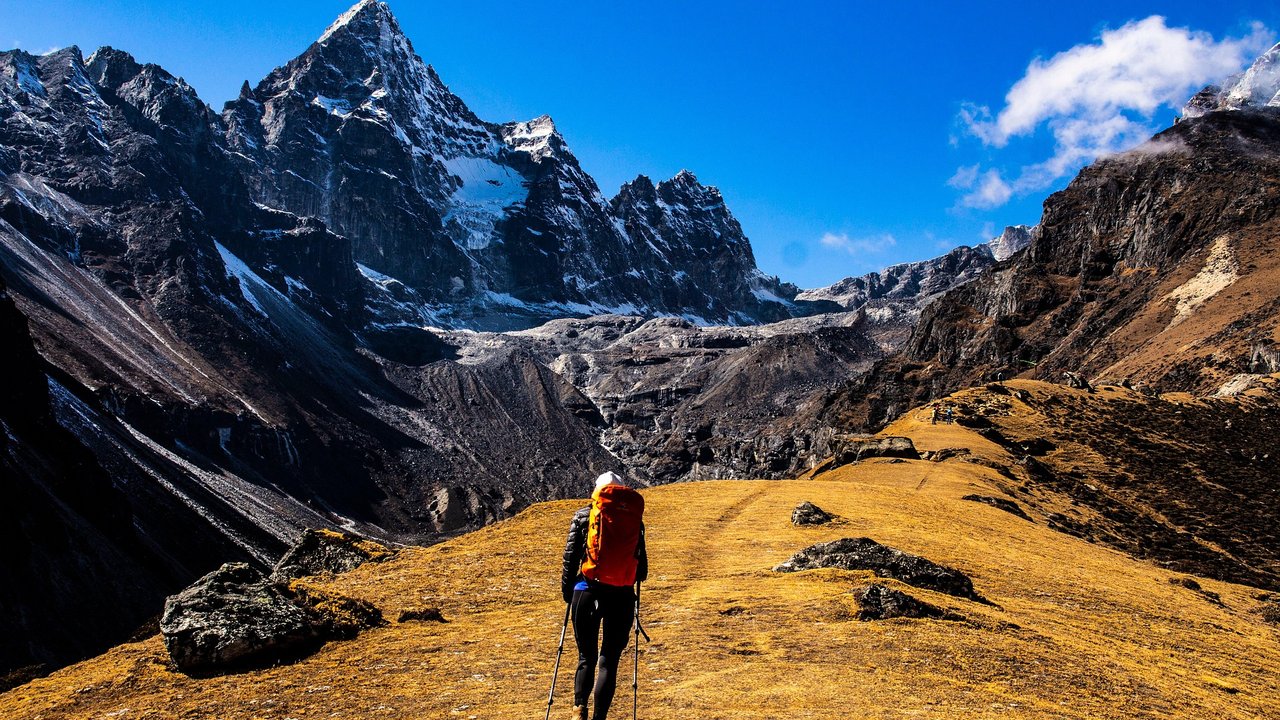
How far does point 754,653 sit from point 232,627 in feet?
26.0

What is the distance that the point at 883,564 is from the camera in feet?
59.3

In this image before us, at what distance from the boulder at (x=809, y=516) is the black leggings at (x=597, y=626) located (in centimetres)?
1578

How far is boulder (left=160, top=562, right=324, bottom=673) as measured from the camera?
12.4 m

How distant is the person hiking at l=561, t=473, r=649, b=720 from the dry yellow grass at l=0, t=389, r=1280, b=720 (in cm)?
96

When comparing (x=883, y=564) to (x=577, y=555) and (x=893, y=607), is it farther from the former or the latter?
(x=577, y=555)

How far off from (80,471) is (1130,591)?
10491 centimetres

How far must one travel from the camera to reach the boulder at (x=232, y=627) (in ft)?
40.7

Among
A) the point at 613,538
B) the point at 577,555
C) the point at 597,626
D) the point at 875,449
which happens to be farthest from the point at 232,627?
the point at 875,449

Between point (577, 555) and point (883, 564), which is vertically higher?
point (577, 555)

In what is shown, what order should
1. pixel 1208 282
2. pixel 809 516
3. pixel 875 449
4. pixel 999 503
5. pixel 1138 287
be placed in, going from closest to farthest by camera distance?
pixel 809 516
pixel 999 503
pixel 875 449
pixel 1208 282
pixel 1138 287

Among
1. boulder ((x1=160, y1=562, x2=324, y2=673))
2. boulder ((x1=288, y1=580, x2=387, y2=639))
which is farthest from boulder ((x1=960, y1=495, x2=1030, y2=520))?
boulder ((x1=160, y1=562, x2=324, y2=673))

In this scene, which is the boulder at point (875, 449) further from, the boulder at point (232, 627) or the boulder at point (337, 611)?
the boulder at point (232, 627)

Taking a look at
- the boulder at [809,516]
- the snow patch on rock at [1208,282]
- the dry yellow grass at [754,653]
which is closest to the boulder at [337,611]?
the dry yellow grass at [754,653]

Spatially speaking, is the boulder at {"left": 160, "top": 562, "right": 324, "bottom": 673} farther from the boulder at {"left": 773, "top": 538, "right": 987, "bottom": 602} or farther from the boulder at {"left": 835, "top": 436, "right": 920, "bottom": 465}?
the boulder at {"left": 835, "top": 436, "right": 920, "bottom": 465}
